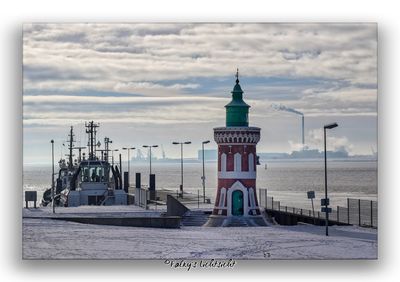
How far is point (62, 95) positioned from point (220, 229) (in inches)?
253

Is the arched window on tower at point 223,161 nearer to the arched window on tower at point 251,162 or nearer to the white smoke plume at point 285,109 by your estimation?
the arched window on tower at point 251,162

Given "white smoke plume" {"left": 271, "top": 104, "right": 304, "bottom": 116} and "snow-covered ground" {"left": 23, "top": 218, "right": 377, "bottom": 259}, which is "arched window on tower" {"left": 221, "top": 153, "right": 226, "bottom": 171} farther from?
"white smoke plume" {"left": 271, "top": 104, "right": 304, "bottom": 116}

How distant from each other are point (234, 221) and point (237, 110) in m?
4.22

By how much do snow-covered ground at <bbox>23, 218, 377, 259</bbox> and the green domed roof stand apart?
334cm

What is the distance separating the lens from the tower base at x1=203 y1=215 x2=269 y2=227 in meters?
29.5

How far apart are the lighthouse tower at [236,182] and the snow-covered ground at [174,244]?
12.8ft

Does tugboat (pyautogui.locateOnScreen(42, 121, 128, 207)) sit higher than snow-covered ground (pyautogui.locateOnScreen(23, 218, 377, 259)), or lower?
higher

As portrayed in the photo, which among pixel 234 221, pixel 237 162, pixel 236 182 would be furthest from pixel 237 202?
pixel 237 162

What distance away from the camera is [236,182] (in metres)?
30.2

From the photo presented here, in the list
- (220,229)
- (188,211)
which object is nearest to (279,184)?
(188,211)

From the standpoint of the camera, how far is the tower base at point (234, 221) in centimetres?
2948

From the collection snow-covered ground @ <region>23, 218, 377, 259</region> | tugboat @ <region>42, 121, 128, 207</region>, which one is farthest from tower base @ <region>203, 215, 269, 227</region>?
tugboat @ <region>42, 121, 128, 207</region>

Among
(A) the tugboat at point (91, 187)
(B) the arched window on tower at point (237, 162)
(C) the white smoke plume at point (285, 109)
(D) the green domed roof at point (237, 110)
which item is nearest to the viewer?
(C) the white smoke plume at point (285, 109)

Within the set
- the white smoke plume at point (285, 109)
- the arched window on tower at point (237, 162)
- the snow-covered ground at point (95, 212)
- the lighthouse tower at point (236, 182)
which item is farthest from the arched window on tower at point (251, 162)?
the white smoke plume at point (285, 109)
